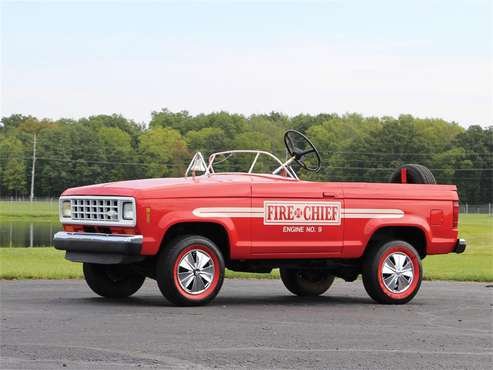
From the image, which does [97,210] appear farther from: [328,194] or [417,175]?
[417,175]

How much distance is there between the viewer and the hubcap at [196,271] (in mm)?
10992

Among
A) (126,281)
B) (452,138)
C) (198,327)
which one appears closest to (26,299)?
(126,281)

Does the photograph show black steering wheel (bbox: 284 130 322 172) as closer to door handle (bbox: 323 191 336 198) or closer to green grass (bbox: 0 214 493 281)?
door handle (bbox: 323 191 336 198)

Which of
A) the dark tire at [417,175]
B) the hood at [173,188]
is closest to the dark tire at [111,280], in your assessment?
the hood at [173,188]

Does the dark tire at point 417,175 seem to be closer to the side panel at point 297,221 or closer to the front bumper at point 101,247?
the side panel at point 297,221

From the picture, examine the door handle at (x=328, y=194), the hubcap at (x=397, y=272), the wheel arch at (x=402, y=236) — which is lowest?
the hubcap at (x=397, y=272)

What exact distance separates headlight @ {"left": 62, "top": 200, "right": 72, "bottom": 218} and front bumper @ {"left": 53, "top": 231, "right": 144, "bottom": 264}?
11.9 inches

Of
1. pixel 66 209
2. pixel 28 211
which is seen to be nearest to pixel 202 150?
pixel 28 211

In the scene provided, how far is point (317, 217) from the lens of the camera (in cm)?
1185

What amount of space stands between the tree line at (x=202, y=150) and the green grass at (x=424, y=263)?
2398 inches

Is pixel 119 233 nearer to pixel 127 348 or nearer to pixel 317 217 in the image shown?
pixel 317 217

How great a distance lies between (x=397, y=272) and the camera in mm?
12391

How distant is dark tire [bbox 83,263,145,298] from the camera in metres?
12.0

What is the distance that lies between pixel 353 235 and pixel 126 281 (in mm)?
2749
